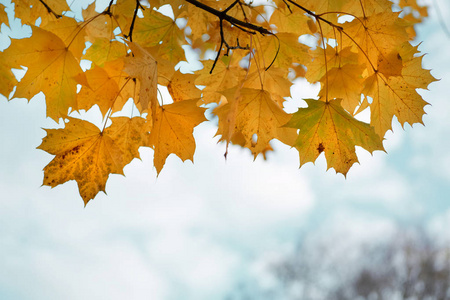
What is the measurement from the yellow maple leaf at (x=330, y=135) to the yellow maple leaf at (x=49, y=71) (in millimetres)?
637

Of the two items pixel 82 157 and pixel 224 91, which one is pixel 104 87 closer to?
pixel 82 157

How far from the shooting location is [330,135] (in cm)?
111

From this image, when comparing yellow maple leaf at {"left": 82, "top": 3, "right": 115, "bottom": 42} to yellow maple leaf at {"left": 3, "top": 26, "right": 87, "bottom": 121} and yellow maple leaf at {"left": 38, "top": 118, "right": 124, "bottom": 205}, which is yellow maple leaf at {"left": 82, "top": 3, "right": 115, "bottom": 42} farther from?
yellow maple leaf at {"left": 38, "top": 118, "right": 124, "bottom": 205}

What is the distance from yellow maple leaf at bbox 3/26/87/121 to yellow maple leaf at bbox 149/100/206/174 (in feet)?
0.83

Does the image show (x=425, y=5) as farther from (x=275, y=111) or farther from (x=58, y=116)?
(x=58, y=116)

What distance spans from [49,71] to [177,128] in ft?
1.34

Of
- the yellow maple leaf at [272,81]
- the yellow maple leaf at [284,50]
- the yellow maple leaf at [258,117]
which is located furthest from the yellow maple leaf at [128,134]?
the yellow maple leaf at [284,50]

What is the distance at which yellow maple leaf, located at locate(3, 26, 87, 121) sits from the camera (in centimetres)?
105

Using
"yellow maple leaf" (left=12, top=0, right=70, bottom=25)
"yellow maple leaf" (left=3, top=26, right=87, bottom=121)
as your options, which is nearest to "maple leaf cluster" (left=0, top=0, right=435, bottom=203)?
"yellow maple leaf" (left=3, top=26, right=87, bottom=121)

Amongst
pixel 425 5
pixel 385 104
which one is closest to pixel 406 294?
pixel 425 5

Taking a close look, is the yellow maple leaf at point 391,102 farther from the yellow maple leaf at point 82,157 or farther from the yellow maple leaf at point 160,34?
the yellow maple leaf at point 82,157

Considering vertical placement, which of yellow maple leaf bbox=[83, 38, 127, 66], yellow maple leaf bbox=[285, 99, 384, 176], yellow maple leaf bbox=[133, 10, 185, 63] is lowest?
yellow maple leaf bbox=[285, 99, 384, 176]

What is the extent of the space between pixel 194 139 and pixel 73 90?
375 mm

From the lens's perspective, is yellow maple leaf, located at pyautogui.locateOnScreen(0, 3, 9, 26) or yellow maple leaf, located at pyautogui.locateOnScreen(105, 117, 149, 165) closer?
yellow maple leaf, located at pyautogui.locateOnScreen(105, 117, 149, 165)
